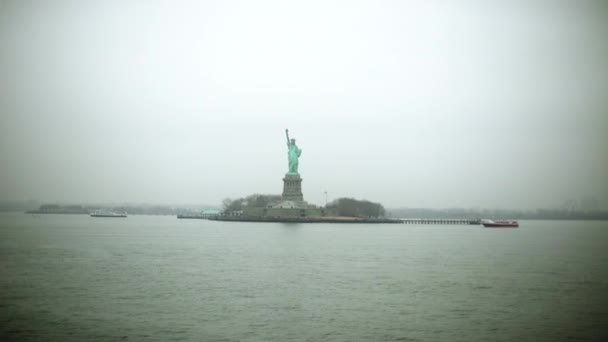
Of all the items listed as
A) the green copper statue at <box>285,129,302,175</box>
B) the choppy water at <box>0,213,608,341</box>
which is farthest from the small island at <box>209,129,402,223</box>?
the choppy water at <box>0,213,608,341</box>

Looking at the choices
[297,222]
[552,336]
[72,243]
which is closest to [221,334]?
[552,336]

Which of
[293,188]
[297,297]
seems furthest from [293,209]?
[297,297]

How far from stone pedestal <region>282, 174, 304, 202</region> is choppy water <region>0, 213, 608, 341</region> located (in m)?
43.5

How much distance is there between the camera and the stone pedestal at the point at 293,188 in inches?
2847

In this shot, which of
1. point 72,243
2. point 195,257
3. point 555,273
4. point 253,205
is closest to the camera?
point 555,273

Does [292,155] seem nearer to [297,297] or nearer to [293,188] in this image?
[293,188]

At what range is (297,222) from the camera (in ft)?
229

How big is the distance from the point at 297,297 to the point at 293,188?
55622 millimetres

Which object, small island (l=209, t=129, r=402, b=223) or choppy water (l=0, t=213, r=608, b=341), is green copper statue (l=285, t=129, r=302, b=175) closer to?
small island (l=209, t=129, r=402, b=223)

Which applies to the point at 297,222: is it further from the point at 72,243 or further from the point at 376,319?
the point at 376,319

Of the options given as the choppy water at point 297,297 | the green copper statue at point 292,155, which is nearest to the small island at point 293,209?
the green copper statue at point 292,155

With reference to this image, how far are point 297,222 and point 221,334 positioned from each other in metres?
57.0

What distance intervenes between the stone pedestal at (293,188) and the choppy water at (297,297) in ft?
143

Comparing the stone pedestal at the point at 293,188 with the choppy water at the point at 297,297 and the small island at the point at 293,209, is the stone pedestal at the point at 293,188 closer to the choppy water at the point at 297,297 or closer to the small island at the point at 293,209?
the small island at the point at 293,209
